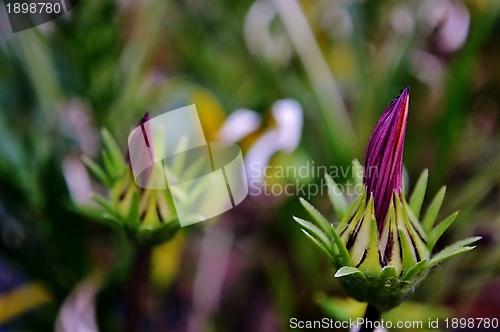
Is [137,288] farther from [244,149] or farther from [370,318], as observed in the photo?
[244,149]

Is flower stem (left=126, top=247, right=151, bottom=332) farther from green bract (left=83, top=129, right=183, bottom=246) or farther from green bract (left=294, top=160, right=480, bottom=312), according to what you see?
green bract (left=294, top=160, right=480, bottom=312)

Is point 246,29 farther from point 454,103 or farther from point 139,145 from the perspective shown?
point 139,145

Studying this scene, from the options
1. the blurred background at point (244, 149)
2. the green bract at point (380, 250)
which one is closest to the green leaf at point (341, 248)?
the green bract at point (380, 250)

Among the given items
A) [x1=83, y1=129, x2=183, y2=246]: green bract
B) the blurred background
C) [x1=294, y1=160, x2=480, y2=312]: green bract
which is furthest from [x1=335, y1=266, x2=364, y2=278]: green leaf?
the blurred background

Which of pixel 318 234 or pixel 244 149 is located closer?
pixel 318 234

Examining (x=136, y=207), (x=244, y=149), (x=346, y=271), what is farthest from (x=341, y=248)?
(x=244, y=149)

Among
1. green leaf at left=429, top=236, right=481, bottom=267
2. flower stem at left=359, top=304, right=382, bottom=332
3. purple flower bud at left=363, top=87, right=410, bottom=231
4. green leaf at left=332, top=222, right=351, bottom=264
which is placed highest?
purple flower bud at left=363, top=87, right=410, bottom=231
